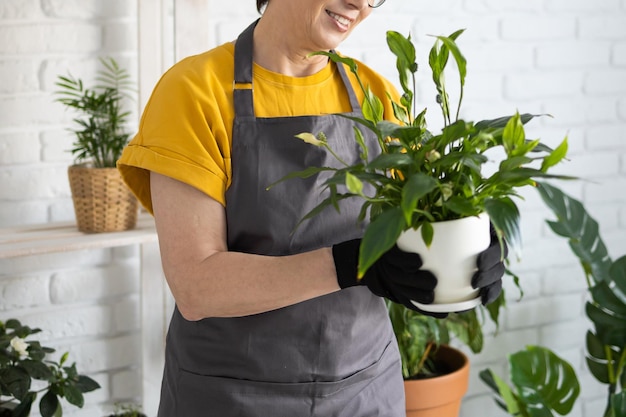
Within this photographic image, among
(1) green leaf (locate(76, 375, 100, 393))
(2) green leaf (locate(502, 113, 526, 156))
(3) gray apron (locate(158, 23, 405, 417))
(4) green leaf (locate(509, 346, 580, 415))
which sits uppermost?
(2) green leaf (locate(502, 113, 526, 156))

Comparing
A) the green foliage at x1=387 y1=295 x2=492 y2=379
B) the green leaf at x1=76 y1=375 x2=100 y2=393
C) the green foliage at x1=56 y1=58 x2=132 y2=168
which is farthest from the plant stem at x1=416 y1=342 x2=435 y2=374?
the green foliage at x1=56 y1=58 x2=132 y2=168

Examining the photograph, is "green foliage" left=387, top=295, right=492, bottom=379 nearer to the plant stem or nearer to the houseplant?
the plant stem

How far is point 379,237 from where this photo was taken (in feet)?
3.61

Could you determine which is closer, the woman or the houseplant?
the woman

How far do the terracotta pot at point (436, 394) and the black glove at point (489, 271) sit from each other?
3.28 ft

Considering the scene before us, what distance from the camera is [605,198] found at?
288cm

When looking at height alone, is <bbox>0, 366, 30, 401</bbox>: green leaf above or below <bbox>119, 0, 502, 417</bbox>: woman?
below

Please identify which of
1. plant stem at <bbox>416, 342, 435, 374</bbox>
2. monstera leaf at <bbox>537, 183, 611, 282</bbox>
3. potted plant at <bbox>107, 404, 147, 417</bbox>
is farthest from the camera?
plant stem at <bbox>416, 342, 435, 374</bbox>

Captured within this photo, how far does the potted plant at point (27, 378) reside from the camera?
181 centimetres

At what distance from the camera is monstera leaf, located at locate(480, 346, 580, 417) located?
90.0 inches

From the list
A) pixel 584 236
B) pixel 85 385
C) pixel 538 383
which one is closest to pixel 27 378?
pixel 85 385

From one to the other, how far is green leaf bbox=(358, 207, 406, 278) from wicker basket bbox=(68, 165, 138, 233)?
953 millimetres

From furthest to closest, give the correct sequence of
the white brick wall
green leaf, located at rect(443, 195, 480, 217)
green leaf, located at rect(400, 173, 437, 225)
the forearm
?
the white brick wall
the forearm
green leaf, located at rect(443, 195, 480, 217)
green leaf, located at rect(400, 173, 437, 225)

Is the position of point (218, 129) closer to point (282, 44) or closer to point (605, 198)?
point (282, 44)
